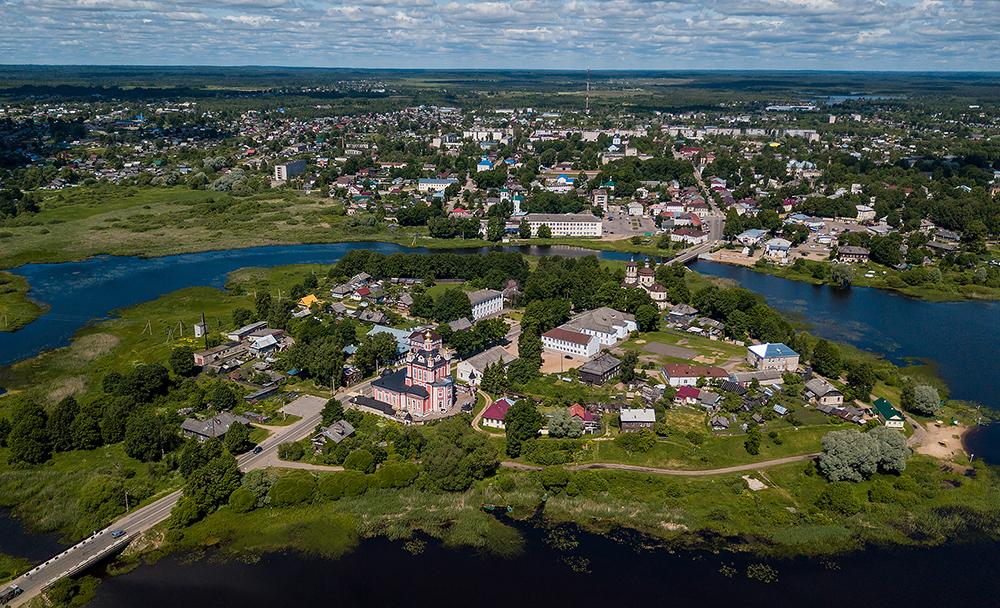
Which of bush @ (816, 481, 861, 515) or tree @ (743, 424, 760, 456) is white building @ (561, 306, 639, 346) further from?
bush @ (816, 481, 861, 515)

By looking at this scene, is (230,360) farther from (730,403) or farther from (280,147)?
(280,147)

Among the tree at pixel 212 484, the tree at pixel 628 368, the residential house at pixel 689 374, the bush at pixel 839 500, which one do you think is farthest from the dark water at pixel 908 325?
the tree at pixel 212 484

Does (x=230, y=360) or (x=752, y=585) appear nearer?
(x=752, y=585)

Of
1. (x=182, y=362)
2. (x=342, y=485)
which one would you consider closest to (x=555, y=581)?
(x=342, y=485)

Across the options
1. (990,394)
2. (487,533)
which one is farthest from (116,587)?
(990,394)

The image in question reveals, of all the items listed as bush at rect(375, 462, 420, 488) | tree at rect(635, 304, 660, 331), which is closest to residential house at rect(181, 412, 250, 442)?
bush at rect(375, 462, 420, 488)
